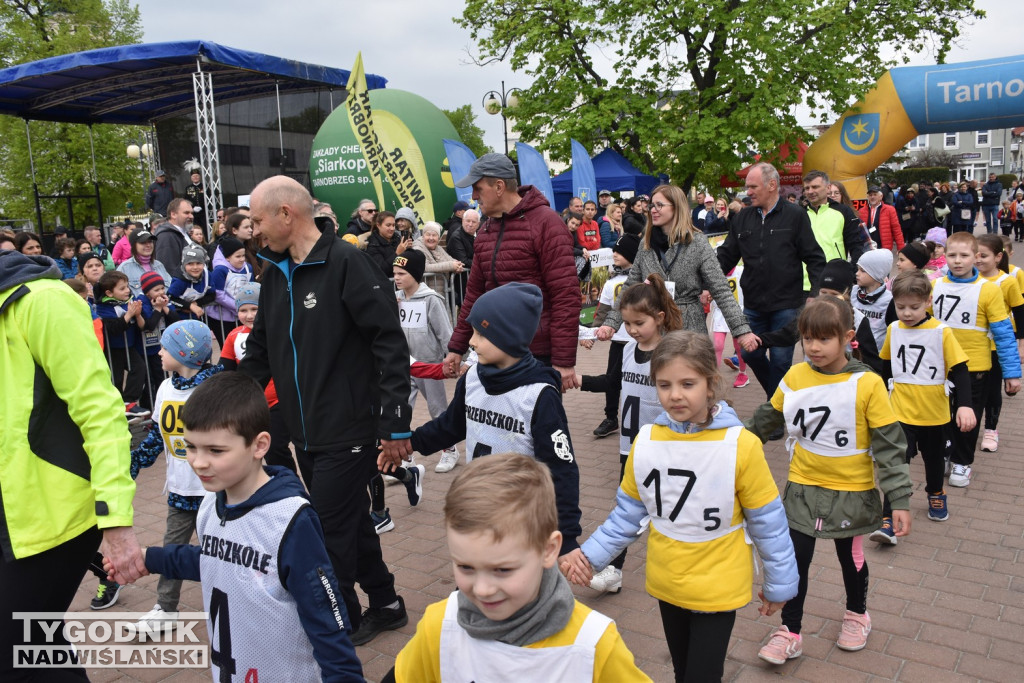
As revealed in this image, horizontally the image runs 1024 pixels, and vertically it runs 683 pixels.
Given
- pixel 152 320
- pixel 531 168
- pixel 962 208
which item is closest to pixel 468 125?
pixel 962 208

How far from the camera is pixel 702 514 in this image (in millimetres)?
2719

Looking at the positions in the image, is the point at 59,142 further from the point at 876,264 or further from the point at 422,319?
the point at 876,264

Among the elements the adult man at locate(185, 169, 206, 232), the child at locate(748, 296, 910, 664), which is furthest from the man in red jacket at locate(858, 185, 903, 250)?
the adult man at locate(185, 169, 206, 232)

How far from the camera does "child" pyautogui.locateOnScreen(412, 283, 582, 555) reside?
10.3ft

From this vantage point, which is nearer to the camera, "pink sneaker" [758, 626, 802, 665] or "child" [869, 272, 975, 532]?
"pink sneaker" [758, 626, 802, 665]

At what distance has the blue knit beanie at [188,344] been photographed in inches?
166

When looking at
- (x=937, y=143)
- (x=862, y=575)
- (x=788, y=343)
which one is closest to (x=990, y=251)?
(x=788, y=343)

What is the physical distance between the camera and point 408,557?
4945 millimetres

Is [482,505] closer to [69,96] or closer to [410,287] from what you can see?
[410,287]

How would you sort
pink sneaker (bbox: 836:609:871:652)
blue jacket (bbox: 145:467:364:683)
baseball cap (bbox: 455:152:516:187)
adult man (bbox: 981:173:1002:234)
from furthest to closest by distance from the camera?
adult man (bbox: 981:173:1002:234) < baseball cap (bbox: 455:152:516:187) < pink sneaker (bbox: 836:609:871:652) < blue jacket (bbox: 145:467:364:683)

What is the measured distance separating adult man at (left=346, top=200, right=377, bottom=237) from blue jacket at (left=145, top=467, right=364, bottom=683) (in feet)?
27.7

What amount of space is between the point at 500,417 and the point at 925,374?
11.0 feet

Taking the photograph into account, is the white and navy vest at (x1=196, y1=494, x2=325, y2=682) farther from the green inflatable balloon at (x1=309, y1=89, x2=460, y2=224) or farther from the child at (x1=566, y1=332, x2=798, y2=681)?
the green inflatable balloon at (x1=309, y1=89, x2=460, y2=224)

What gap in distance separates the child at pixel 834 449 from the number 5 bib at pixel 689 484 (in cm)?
99
